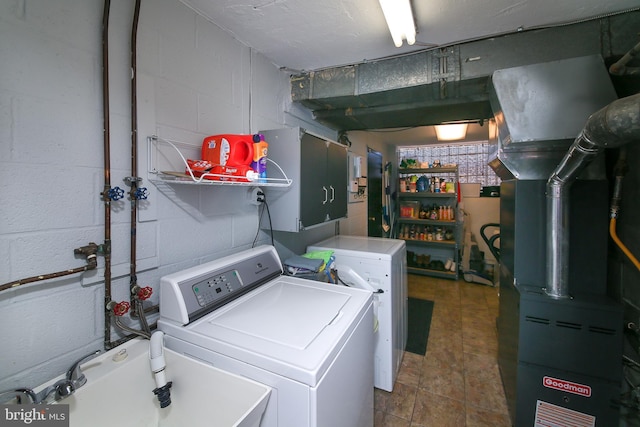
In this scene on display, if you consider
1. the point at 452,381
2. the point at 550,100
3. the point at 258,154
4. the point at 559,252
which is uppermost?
the point at 550,100

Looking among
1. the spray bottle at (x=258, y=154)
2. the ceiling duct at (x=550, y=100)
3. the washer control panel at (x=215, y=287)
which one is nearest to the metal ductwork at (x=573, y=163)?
the ceiling duct at (x=550, y=100)

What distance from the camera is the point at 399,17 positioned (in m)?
1.31

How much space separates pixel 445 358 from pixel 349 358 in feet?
5.87

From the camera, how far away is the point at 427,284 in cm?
415

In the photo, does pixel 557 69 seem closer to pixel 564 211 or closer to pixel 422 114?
pixel 564 211

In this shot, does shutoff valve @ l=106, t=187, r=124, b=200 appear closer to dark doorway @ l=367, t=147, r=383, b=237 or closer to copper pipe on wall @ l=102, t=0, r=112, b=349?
copper pipe on wall @ l=102, t=0, r=112, b=349

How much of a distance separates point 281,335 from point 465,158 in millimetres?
4890

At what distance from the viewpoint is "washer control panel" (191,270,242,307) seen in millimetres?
1145

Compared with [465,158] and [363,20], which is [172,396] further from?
[465,158]

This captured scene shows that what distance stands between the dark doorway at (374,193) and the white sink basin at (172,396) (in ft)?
11.4

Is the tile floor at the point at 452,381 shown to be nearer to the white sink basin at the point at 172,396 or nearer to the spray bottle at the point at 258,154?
the white sink basin at the point at 172,396

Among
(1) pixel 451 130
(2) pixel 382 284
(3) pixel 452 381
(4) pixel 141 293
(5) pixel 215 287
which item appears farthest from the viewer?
(1) pixel 451 130

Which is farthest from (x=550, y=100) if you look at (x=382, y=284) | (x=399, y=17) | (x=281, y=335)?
(x=281, y=335)

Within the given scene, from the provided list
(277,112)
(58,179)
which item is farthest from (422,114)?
(58,179)
